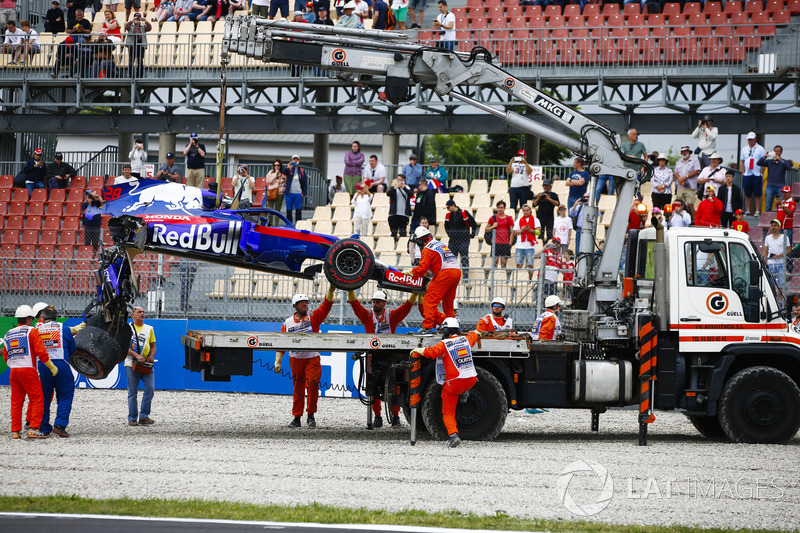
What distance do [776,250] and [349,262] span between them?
8527 millimetres

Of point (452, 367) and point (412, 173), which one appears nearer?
point (452, 367)

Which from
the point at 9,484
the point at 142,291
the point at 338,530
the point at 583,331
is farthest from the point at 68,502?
the point at 142,291

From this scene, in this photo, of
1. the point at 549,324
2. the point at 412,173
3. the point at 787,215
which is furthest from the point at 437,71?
the point at 787,215

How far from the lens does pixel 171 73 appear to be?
26891 millimetres

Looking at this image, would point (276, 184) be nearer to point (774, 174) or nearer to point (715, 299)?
point (774, 174)

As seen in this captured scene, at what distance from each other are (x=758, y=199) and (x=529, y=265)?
7.50m

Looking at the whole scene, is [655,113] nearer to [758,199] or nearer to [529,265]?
[758,199]

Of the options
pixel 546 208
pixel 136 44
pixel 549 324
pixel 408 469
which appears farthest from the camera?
pixel 136 44

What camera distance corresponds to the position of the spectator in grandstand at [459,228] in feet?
64.3

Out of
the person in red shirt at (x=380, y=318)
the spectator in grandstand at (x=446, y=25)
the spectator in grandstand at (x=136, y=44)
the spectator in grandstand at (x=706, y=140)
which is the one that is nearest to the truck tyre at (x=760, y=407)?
the person in red shirt at (x=380, y=318)

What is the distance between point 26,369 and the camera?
42.4 feet

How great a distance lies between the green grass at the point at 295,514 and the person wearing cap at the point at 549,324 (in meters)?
6.66

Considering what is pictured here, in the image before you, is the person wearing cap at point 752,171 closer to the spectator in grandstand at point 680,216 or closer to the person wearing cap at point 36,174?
the spectator in grandstand at point 680,216

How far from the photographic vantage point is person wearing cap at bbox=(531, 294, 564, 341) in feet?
50.8
